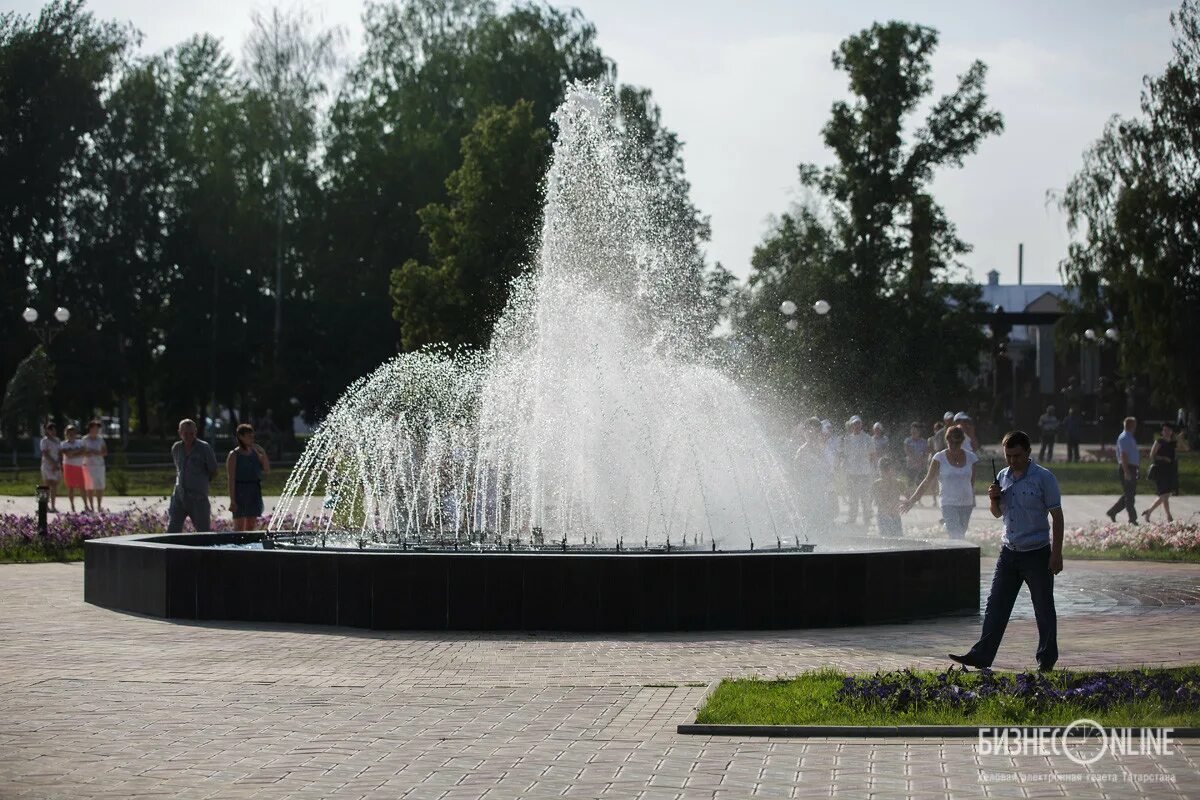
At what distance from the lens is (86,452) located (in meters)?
25.8

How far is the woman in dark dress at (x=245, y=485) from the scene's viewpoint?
16.2 meters

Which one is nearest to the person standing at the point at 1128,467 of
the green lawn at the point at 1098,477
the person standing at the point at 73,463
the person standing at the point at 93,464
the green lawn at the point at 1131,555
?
the green lawn at the point at 1131,555

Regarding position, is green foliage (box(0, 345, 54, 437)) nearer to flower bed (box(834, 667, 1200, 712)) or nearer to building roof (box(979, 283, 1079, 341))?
flower bed (box(834, 667, 1200, 712))

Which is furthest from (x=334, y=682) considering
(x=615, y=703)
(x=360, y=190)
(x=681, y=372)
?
(x=360, y=190)

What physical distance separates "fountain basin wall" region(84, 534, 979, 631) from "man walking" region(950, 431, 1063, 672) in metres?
2.42

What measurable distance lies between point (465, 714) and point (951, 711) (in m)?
2.44

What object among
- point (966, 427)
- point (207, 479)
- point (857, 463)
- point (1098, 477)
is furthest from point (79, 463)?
point (1098, 477)

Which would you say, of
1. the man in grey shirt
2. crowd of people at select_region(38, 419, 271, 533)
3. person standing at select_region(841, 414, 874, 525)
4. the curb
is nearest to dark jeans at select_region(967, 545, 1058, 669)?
the curb

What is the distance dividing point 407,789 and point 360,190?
5252 cm

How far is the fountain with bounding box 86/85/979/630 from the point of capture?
38.6ft

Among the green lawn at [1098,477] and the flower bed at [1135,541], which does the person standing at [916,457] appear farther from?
the green lawn at [1098,477]

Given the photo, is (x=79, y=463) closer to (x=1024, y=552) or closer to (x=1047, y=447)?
(x=1024, y=552)

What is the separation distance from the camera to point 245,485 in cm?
1630

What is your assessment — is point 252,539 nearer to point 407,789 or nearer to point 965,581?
point 965,581
